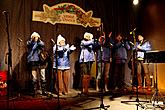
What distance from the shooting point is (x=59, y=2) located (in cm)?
785

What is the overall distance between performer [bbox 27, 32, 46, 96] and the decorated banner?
91 centimetres

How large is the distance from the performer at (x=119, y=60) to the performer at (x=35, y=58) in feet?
8.22

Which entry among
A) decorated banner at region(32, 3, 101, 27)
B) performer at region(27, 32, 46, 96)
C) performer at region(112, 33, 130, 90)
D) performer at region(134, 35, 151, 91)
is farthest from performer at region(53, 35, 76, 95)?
performer at region(134, 35, 151, 91)

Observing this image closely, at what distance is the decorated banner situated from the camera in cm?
754

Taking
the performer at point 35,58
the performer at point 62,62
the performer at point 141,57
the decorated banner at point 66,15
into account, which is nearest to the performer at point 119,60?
the performer at point 141,57

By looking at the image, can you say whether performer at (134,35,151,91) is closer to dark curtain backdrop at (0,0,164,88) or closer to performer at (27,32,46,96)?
dark curtain backdrop at (0,0,164,88)

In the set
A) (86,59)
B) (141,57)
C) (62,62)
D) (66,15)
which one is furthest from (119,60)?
(66,15)

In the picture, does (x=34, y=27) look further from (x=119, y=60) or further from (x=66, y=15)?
(x=119, y=60)

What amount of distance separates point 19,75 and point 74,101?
6.66ft

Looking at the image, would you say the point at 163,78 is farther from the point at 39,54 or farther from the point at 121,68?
the point at 39,54

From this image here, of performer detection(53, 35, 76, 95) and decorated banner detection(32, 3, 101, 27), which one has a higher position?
decorated banner detection(32, 3, 101, 27)

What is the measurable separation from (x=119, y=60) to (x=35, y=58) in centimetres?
282

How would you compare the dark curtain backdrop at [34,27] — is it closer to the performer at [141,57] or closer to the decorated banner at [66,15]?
the decorated banner at [66,15]

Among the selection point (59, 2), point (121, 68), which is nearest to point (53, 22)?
point (59, 2)
